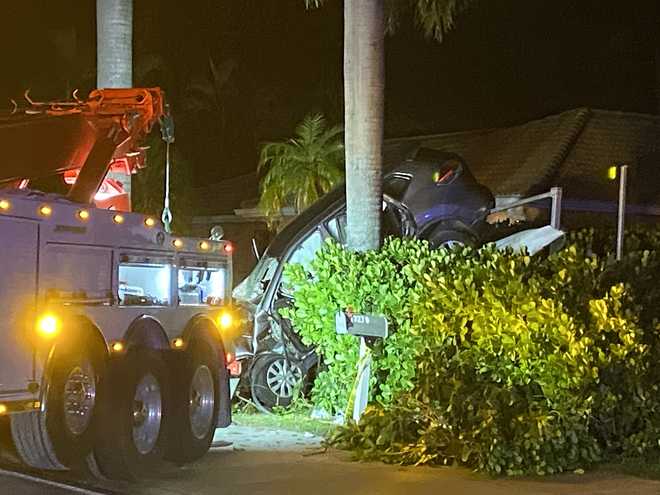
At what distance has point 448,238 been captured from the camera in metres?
16.2

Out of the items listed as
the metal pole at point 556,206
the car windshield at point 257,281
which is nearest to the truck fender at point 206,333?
the car windshield at point 257,281

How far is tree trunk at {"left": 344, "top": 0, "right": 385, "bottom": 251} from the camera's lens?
47.6 ft

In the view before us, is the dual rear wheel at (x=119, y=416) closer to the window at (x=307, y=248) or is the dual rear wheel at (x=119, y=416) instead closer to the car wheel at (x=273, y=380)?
the car wheel at (x=273, y=380)

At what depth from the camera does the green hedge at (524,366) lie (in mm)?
11305

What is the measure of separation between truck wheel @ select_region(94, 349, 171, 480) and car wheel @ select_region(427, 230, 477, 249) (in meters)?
5.11

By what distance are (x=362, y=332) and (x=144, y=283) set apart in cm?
245

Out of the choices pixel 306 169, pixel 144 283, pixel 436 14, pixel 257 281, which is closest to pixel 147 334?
pixel 144 283

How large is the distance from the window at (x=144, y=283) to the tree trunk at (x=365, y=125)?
2.91 m

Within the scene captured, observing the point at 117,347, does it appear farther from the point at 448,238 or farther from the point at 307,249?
the point at 448,238

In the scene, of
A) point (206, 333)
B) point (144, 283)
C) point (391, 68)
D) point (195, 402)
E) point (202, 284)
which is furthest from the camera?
point (391, 68)

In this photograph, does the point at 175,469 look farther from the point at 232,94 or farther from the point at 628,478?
the point at 232,94

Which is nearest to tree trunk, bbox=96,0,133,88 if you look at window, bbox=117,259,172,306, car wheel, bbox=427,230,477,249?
car wheel, bbox=427,230,477,249

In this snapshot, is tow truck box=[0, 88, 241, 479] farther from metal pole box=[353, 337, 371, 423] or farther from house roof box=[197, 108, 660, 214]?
house roof box=[197, 108, 660, 214]

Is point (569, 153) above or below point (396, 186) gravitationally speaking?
above
